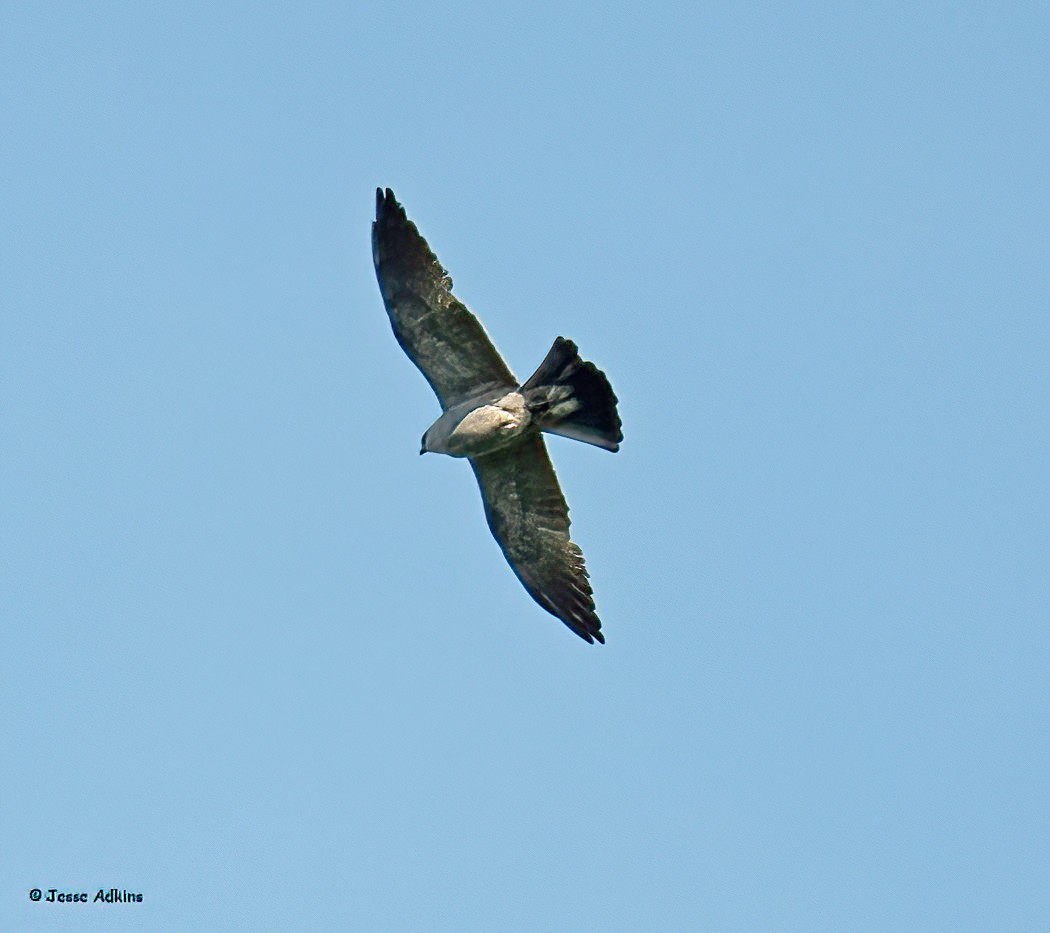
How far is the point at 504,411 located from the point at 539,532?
1.43 meters

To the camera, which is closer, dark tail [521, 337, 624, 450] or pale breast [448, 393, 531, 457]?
dark tail [521, 337, 624, 450]

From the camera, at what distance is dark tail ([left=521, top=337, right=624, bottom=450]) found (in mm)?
13992

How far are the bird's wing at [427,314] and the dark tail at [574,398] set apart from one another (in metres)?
0.51

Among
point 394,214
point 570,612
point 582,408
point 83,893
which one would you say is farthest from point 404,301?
point 83,893

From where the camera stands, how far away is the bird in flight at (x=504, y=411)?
46.3ft

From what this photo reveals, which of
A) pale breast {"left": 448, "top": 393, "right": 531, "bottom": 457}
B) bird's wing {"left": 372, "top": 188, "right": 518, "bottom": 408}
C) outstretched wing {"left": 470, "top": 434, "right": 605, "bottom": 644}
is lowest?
outstretched wing {"left": 470, "top": 434, "right": 605, "bottom": 644}

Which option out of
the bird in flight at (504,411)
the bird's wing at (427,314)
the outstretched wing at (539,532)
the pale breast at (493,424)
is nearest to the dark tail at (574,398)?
the bird in flight at (504,411)

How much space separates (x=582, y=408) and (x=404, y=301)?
180 centimetres

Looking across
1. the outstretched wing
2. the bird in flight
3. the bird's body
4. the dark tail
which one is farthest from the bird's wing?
the outstretched wing

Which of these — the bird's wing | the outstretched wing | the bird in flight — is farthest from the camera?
the outstretched wing

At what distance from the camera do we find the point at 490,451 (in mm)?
14656

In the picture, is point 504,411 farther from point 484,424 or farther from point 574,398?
point 574,398

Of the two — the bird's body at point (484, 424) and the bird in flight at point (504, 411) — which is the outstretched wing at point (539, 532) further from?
the bird's body at point (484, 424)

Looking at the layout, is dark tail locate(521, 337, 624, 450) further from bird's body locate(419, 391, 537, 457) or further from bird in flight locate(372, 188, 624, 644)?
bird's body locate(419, 391, 537, 457)
